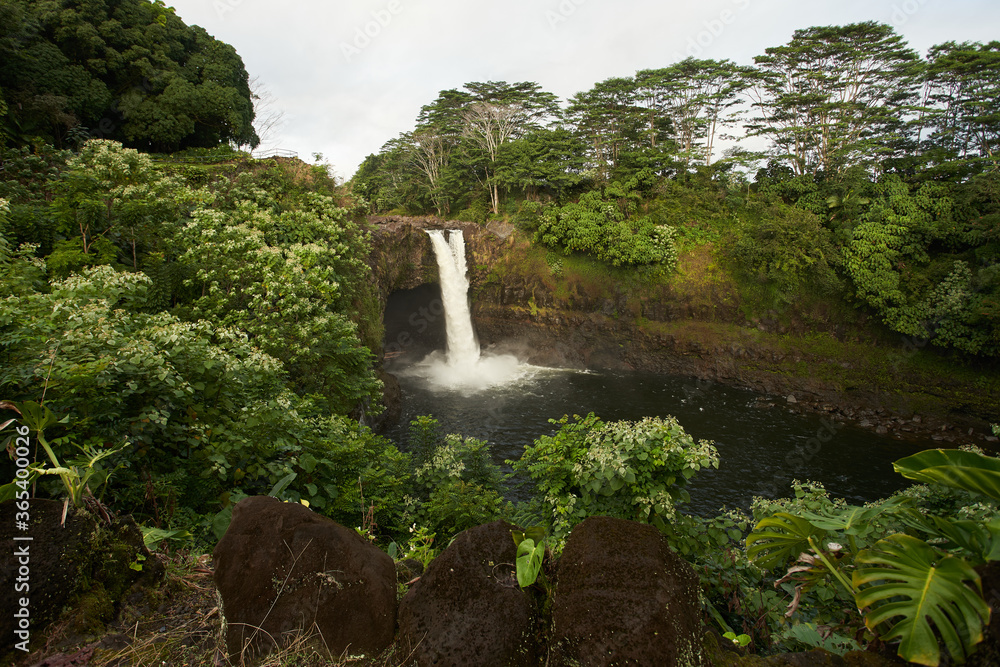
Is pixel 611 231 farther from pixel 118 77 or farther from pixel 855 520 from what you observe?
pixel 855 520

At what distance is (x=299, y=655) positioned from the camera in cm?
227

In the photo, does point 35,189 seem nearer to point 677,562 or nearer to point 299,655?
point 299,655

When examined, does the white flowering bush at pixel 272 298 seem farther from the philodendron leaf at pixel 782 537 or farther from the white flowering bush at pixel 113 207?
the philodendron leaf at pixel 782 537

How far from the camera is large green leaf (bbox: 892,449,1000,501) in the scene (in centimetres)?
161

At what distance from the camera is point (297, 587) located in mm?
2424

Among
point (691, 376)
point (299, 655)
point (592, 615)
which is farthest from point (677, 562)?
point (691, 376)

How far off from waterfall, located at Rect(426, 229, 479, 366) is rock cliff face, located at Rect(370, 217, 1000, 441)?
67 centimetres

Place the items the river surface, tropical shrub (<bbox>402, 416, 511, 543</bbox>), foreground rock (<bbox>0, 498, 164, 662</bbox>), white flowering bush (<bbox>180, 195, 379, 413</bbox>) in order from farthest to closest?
the river surface → white flowering bush (<bbox>180, 195, 379, 413</bbox>) → tropical shrub (<bbox>402, 416, 511, 543</bbox>) → foreground rock (<bbox>0, 498, 164, 662</bbox>)

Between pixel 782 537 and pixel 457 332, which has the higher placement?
pixel 782 537

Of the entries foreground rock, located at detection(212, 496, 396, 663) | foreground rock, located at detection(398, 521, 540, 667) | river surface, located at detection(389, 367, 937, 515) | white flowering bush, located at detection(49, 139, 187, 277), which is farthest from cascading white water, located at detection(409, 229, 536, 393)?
foreground rock, located at detection(398, 521, 540, 667)

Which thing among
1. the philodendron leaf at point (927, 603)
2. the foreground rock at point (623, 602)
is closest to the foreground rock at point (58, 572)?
the foreground rock at point (623, 602)

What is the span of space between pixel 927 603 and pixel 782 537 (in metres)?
0.69

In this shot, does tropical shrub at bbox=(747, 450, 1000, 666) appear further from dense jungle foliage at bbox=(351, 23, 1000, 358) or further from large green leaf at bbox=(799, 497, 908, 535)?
dense jungle foliage at bbox=(351, 23, 1000, 358)

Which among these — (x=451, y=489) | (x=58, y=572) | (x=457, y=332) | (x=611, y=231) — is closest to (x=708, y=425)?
(x=611, y=231)
